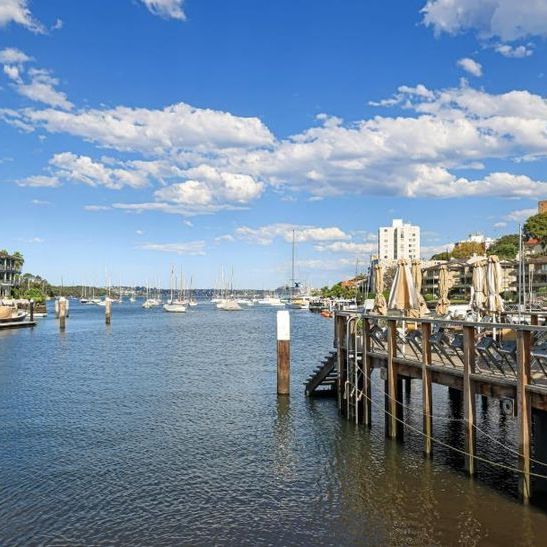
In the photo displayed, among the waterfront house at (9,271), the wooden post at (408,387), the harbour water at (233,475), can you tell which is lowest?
the harbour water at (233,475)

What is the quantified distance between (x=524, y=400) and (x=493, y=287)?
39.2 feet

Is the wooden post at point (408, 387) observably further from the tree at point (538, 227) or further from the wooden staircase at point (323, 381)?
the tree at point (538, 227)

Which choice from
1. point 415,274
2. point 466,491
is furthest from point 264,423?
point 415,274

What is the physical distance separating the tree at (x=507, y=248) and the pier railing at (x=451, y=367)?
12921 centimetres

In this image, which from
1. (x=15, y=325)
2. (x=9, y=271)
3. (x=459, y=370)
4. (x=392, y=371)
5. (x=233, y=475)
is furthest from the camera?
(x=9, y=271)

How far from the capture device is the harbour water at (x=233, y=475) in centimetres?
1444

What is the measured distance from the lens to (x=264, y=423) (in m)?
25.6

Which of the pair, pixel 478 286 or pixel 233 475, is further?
pixel 478 286

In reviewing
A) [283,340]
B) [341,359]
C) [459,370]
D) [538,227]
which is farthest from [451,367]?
[538,227]

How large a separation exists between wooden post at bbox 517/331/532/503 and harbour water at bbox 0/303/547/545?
52.1 inches

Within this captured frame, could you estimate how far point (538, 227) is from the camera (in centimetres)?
14075

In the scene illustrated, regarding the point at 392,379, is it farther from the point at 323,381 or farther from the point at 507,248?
the point at 507,248

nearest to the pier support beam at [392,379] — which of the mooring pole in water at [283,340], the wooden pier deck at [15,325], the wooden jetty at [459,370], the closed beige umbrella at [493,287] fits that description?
the wooden jetty at [459,370]

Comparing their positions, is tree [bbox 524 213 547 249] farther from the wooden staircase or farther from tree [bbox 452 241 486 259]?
the wooden staircase
